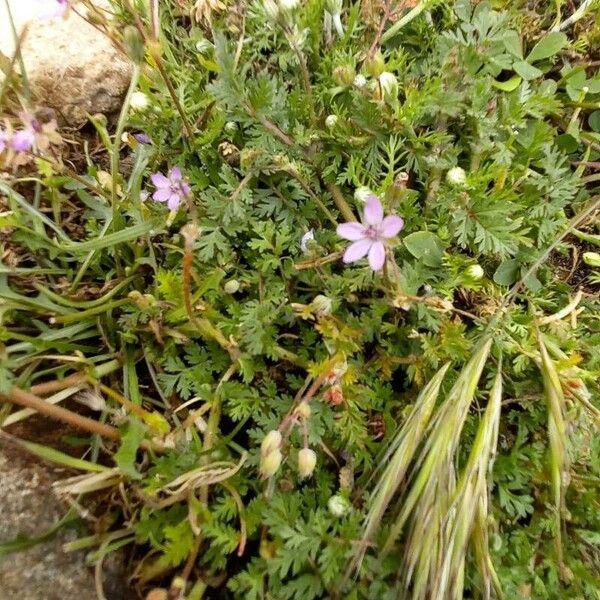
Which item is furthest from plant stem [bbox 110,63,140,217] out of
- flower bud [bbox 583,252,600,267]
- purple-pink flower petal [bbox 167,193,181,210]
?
flower bud [bbox 583,252,600,267]

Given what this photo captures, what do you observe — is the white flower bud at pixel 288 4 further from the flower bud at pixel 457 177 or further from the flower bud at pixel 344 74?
the flower bud at pixel 457 177

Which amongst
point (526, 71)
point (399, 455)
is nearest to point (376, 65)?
point (526, 71)

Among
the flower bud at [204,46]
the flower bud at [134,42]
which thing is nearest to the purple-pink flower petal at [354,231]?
the flower bud at [134,42]

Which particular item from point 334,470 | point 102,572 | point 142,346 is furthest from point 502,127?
point 102,572

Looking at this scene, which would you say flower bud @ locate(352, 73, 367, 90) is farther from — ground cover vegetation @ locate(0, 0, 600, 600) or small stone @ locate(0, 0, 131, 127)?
small stone @ locate(0, 0, 131, 127)

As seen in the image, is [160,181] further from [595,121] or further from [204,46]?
[595,121]

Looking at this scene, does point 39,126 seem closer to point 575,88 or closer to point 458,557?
point 458,557
